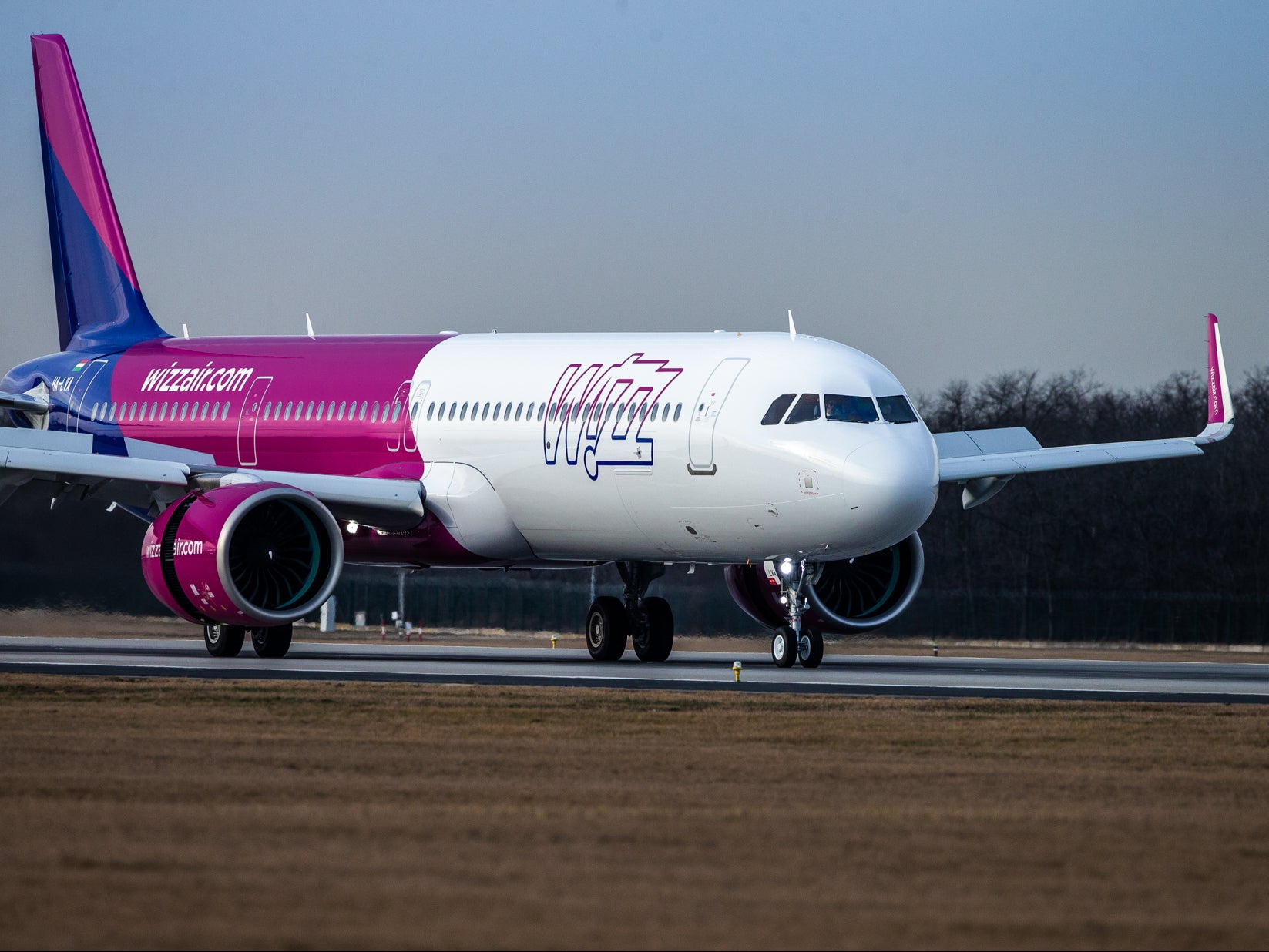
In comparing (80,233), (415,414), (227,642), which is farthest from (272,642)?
(80,233)

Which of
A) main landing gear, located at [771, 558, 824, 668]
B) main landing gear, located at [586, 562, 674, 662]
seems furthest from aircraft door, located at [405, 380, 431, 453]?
main landing gear, located at [771, 558, 824, 668]

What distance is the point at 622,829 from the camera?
Answer: 1084cm

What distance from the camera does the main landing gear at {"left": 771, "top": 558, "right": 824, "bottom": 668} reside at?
25594 millimetres

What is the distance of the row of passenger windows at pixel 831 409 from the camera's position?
24.5 metres

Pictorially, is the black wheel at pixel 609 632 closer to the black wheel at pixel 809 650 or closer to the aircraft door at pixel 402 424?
the black wheel at pixel 809 650

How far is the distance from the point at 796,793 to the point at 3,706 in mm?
8389

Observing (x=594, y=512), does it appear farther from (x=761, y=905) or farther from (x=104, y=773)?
(x=761, y=905)

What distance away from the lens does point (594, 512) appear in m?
26.5

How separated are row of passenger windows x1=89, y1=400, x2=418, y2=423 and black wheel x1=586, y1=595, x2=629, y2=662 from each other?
3932 millimetres

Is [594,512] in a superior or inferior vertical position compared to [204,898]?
superior

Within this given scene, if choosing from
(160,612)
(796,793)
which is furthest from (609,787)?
(160,612)

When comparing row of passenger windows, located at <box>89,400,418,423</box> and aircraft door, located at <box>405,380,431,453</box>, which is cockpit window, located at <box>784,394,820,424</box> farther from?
row of passenger windows, located at <box>89,400,418,423</box>

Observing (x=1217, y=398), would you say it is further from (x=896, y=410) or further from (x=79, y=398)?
(x=79, y=398)

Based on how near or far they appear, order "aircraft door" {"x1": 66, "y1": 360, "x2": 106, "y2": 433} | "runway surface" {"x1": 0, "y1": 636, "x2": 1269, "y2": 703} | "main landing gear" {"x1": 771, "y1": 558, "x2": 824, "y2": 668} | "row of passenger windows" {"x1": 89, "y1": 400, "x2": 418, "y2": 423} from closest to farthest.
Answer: "runway surface" {"x1": 0, "y1": 636, "x2": 1269, "y2": 703}
"main landing gear" {"x1": 771, "y1": 558, "x2": 824, "y2": 668}
"row of passenger windows" {"x1": 89, "y1": 400, "x2": 418, "y2": 423}
"aircraft door" {"x1": 66, "y1": 360, "x2": 106, "y2": 433}
